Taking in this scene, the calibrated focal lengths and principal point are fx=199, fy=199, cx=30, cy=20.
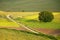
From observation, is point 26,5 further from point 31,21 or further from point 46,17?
point 46,17

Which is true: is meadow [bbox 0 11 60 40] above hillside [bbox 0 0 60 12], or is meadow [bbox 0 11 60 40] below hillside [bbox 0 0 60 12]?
below

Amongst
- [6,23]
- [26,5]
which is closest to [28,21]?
[26,5]

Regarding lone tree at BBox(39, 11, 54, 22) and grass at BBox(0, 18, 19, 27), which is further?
lone tree at BBox(39, 11, 54, 22)

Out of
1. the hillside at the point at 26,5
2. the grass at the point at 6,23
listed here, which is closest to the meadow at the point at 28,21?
the grass at the point at 6,23

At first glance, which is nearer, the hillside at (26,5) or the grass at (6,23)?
the grass at (6,23)

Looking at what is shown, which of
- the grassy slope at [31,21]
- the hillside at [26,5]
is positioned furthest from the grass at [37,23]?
the hillside at [26,5]

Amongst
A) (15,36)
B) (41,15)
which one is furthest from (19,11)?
(15,36)

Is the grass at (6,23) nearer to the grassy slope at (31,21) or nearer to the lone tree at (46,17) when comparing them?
the grassy slope at (31,21)

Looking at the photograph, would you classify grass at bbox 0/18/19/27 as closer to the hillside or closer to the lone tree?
the hillside

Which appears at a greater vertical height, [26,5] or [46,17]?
[26,5]

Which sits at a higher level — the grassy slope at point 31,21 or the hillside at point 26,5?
the hillside at point 26,5

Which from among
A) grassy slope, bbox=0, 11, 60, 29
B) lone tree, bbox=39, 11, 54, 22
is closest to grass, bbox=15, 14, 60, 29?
grassy slope, bbox=0, 11, 60, 29

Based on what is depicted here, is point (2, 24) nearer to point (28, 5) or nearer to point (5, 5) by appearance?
point (5, 5)
